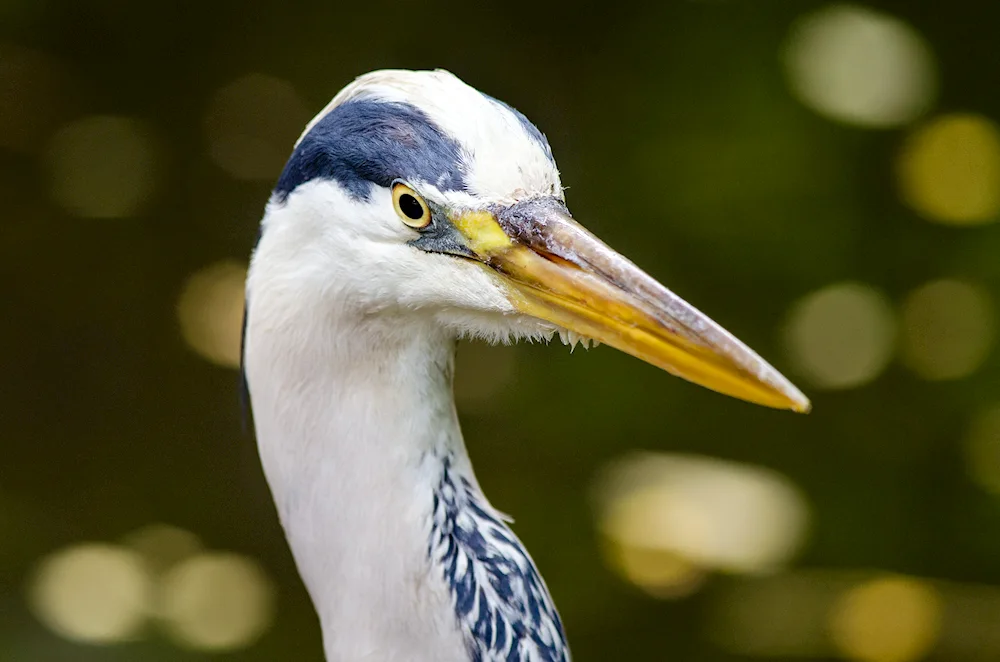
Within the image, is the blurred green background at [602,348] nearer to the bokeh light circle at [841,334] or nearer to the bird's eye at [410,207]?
the bokeh light circle at [841,334]

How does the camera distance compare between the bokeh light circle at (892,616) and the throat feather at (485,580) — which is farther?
the bokeh light circle at (892,616)

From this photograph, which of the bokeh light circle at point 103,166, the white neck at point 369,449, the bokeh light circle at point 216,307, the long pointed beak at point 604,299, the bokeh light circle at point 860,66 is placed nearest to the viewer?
the long pointed beak at point 604,299

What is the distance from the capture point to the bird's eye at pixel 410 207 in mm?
1026

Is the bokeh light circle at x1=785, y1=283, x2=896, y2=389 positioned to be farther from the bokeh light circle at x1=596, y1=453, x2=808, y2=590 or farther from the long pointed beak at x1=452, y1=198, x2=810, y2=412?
the long pointed beak at x1=452, y1=198, x2=810, y2=412

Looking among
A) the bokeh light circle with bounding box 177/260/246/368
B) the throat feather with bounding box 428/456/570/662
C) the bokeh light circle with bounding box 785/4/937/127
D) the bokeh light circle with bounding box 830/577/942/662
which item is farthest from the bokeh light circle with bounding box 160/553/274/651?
the bokeh light circle with bounding box 785/4/937/127

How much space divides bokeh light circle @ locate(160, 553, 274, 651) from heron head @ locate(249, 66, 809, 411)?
1.62m

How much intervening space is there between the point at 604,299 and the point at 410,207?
0.70 feet

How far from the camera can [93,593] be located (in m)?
2.45

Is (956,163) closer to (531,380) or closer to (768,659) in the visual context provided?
(531,380)

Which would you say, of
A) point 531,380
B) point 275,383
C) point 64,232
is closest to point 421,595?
point 275,383

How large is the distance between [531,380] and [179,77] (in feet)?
3.50

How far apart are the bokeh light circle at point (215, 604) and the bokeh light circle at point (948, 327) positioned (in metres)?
1.65

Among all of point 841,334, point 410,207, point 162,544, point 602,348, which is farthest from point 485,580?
point 162,544

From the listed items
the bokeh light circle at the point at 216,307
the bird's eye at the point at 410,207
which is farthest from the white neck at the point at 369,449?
the bokeh light circle at the point at 216,307
